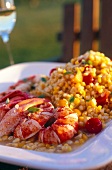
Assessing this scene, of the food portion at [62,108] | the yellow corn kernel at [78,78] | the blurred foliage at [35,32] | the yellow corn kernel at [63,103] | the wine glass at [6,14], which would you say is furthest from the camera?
the blurred foliage at [35,32]

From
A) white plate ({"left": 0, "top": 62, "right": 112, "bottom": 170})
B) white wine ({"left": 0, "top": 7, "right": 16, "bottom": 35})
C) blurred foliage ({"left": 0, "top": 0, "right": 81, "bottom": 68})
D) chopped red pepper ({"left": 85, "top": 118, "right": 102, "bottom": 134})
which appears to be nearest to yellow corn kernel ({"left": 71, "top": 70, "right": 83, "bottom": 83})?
chopped red pepper ({"left": 85, "top": 118, "right": 102, "bottom": 134})

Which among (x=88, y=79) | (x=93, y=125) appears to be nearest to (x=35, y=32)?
(x=88, y=79)

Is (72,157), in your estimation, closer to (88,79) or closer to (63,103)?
(63,103)

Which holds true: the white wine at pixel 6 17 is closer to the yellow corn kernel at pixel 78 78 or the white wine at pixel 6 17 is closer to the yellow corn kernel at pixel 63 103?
the yellow corn kernel at pixel 78 78

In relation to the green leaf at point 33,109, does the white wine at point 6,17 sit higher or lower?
higher

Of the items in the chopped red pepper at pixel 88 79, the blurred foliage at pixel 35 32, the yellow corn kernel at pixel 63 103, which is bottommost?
the blurred foliage at pixel 35 32

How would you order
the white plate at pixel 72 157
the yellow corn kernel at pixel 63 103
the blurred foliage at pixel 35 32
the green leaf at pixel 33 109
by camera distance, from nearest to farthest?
the white plate at pixel 72 157
the green leaf at pixel 33 109
the yellow corn kernel at pixel 63 103
the blurred foliage at pixel 35 32

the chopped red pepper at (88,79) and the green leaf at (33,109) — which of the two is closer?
the green leaf at (33,109)

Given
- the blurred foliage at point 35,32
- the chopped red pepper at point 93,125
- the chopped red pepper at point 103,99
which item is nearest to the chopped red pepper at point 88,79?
the chopped red pepper at point 103,99
